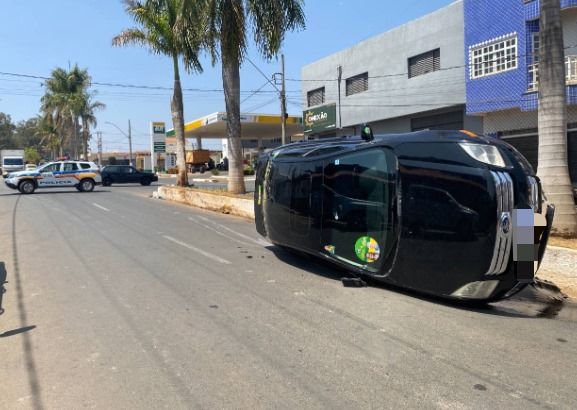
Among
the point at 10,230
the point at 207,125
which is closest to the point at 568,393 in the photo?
the point at 10,230

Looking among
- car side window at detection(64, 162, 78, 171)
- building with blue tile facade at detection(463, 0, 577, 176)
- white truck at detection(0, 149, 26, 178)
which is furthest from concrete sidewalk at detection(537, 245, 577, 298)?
white truck at detection(0, 149, 26, 178)

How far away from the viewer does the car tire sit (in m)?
26.4

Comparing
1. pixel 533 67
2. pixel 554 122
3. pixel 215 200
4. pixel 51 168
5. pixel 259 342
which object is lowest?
pixel 259 342

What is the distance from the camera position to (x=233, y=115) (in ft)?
56.8

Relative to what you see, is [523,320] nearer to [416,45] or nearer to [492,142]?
[492,142]

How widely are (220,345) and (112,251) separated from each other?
5.43 meters

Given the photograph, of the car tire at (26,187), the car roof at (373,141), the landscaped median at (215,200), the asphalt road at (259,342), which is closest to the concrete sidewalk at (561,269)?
the asphalt road at (259,342)

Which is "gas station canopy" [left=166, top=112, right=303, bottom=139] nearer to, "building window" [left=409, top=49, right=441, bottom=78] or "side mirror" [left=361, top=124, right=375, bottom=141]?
"building window" [left=409, top=49, right=441, bottom=78]

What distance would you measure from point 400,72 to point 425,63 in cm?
153

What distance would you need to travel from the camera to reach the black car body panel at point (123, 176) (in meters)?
36.0

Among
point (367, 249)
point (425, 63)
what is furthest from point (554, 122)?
point (425, 63)

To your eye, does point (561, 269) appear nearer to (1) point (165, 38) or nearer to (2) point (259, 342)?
(2) point (259, 342)

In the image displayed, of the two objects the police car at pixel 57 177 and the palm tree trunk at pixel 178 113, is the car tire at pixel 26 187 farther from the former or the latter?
the palm tree trunk at pixel 178 113

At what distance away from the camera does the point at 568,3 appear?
16.8 m
